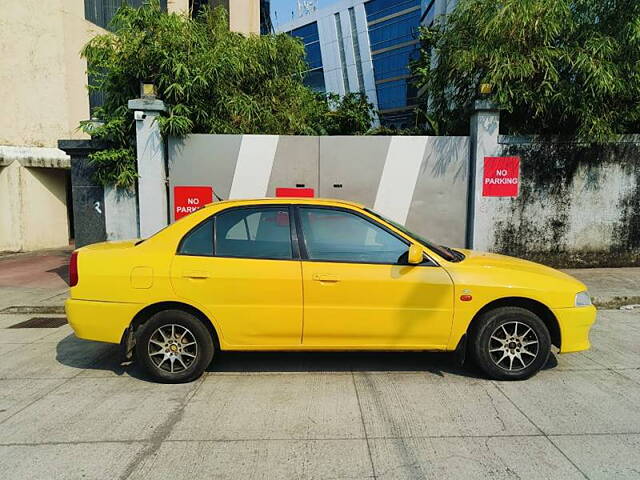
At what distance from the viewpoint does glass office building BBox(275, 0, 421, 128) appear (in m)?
54.7

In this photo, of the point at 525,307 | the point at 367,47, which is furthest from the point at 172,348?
the point at 367,47

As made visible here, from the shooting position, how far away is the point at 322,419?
3.46 metres

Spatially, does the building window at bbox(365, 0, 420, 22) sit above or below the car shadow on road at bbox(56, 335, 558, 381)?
above

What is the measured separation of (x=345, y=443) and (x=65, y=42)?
585 inches

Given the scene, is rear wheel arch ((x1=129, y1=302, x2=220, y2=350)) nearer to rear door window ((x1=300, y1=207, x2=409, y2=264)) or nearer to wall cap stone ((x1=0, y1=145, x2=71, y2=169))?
rear door window ((x1=300, y1=207, x2=409, y2=264))

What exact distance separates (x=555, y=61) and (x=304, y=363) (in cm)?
678

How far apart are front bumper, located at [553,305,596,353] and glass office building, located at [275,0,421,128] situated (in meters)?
50.3

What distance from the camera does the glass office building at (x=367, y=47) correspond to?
179ft

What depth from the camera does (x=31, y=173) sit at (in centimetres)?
1366

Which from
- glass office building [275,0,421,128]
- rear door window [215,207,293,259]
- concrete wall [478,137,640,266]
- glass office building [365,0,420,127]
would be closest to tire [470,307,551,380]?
rear door window [215,207,293,259]

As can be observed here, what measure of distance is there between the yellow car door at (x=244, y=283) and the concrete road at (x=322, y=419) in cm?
50

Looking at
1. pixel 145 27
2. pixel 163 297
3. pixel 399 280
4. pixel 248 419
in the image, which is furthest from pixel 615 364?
pixel 145 27

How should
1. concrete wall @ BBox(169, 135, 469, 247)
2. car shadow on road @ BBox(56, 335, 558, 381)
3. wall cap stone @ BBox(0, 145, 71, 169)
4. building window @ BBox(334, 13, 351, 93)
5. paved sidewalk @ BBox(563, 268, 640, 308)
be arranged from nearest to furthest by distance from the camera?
car shadow on road @ BBox(56, 335, 558, 381)
paved sidewalk @ BBox(563, 268, 640, 308)
concrete wall @ BBox(169, 135, 469, 247)
wall cap stone @ BBox(0, 145, 71, 169)
building window @ BBox(334, 13, 351, 93)

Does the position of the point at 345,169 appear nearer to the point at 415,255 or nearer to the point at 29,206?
the point at 415,255
